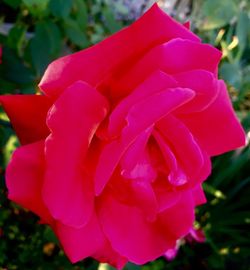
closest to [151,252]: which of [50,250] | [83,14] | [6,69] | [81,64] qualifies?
[81,64]

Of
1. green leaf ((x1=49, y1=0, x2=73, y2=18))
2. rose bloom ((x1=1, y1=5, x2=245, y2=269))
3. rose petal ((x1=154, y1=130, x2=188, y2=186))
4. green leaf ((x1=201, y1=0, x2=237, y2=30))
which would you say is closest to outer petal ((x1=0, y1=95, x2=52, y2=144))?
rose bloom ((x1=1, y1=5, x2=245, y2=269))

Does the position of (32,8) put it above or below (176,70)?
below

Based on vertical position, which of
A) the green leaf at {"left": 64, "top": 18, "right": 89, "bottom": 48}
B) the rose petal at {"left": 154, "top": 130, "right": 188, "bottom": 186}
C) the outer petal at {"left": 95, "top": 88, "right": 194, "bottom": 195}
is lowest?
the green leaf at {"left": 64, "top": 18, "right": 89, "bottom": 48}

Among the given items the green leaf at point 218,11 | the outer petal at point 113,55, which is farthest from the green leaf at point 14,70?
the outer petal at point 113,55

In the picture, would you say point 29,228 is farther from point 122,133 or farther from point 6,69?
point 122,133

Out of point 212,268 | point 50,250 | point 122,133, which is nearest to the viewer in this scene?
point 122,133

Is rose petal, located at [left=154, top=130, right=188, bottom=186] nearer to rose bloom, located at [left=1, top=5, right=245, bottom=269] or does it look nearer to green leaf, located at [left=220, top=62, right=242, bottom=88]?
rose bloom, located at [left=1, top=5, right=245, bottom=269]
